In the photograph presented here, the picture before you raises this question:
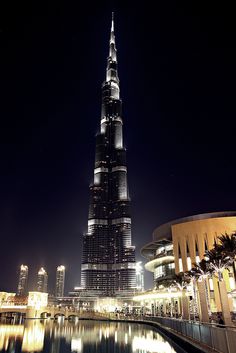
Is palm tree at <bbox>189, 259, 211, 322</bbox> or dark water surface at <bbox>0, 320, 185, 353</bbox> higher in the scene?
palm tree at <bbox>189, 259, 211, 322</bbox>

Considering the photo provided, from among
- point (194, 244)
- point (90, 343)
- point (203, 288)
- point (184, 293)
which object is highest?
point (194, 244)

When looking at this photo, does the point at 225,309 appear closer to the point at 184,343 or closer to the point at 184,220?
the point at 184,343

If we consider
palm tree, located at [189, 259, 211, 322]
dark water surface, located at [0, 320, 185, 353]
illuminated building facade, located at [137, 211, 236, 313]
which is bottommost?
dark water surface, located at [0, 320, 185, 353]

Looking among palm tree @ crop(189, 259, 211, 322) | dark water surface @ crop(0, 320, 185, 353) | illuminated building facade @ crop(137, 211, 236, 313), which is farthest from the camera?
illuminated building facade @ crop(137, 211, 236, 313)

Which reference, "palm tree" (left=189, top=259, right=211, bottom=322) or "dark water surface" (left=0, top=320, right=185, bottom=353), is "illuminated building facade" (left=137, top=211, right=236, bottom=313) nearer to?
"dark water surface" (left=0, top=320, right=185, bottom=353)

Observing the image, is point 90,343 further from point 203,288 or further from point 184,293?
point 184,293

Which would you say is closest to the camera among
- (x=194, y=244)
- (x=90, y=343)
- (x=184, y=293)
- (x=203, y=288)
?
(x=90, y=343)

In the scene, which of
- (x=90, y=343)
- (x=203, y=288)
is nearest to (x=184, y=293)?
(x=203, y=288)

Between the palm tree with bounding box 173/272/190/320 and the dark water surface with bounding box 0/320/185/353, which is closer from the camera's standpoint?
the dark water surface with bounding box 0/320/185/353

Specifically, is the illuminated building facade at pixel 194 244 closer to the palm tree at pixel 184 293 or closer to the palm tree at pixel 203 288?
the palm tree at pixel 184 293

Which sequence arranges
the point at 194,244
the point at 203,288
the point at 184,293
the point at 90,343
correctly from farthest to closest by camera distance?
the point at 194,244 < the point at 184,293 < the point at 203,288 < the point at 90,343

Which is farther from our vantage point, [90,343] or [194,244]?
[194,244]

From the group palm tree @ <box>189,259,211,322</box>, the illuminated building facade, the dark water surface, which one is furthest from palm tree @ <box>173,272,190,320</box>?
the illuminated building facade

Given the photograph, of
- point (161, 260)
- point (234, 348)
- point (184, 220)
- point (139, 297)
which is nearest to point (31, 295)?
point (139, 297)
